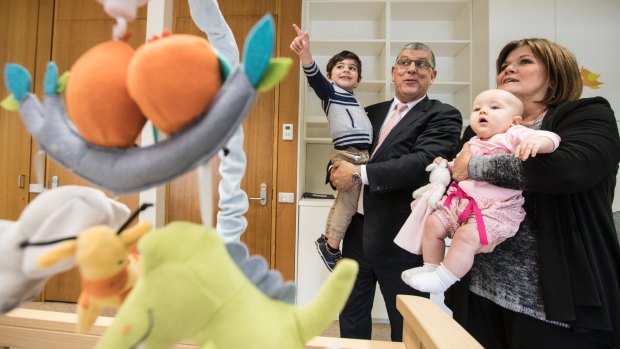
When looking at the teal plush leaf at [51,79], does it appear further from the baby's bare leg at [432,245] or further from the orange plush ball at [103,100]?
the baby's bare leg at [432,245]

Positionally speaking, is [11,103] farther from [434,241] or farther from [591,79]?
[591,79]

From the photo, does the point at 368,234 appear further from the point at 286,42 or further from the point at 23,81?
the point at 286,42

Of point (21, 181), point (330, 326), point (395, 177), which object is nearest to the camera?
point (395, 177)

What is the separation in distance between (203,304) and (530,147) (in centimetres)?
82

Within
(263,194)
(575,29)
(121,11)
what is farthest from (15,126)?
(575,29)

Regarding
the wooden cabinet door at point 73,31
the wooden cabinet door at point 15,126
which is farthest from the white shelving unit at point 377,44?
the wooden cabinet door at point 15,126

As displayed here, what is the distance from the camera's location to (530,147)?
753 mm

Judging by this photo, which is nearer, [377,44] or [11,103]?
[11,103]

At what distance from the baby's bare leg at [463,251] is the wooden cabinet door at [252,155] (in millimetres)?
1785

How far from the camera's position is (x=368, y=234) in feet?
4.30

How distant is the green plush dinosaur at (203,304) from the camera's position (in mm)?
257

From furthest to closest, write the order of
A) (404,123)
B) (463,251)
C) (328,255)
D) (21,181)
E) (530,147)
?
(21,181)
(328,255)
(404,123)
(463,251)
(530,147)

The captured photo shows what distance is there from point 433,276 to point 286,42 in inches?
87.2

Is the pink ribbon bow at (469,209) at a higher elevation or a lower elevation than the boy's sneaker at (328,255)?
higher
